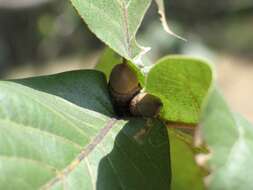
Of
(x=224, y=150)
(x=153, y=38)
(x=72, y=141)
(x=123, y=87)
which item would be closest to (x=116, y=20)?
(x=123, y=87)

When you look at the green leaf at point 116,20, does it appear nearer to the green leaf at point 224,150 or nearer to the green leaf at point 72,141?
the green leaf at point 72,141

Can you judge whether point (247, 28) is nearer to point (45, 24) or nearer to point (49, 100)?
point (45, 24)

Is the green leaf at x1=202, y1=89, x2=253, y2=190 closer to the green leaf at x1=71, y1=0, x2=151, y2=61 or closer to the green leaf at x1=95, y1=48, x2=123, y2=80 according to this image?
the green leaf at x1=71, y1=0, x2=151, y2=61

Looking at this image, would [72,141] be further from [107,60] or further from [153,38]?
[153,38]

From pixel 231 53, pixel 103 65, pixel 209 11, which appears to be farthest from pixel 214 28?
pixel 103 65

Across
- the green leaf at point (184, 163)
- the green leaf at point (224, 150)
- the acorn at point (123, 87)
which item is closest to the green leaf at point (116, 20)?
the acorn at point (123, 87)

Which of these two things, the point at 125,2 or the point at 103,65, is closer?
the point at 125,2

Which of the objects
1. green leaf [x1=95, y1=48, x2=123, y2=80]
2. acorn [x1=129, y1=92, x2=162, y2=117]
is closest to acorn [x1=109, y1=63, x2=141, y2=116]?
acorn [x1=129, y1=92, x2=162, y2=117]
